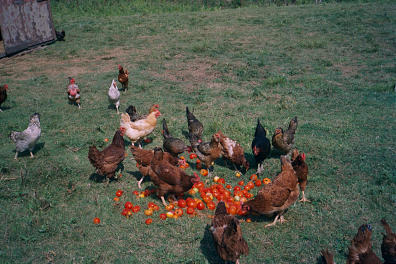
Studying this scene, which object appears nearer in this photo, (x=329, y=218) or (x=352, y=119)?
(x=329, y=218)

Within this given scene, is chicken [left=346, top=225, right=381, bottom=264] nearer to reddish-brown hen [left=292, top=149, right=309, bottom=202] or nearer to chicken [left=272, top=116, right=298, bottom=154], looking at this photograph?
reddish-brown hen [left=292, top=149, right=309, bottom=202]

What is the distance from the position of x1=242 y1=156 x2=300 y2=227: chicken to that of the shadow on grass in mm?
795

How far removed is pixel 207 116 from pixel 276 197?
15.9 feet

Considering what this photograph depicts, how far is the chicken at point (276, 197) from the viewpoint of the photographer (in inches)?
210

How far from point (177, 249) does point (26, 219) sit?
2.82 metres

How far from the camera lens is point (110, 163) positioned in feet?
21.4

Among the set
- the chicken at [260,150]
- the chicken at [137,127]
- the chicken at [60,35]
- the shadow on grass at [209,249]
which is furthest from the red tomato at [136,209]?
the chicken at [60,35]

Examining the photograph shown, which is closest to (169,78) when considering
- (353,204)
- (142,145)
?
(142,145)

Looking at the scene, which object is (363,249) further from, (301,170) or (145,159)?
(145,159)

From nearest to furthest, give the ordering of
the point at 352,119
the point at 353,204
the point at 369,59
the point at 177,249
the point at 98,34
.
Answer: the point at 177,249 → the point at 353,204 → the point at 352,119 → the point at 369,59 → the point at 98,34

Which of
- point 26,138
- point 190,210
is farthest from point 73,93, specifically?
point 190,210

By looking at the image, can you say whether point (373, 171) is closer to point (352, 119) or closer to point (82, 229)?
point (352, 119)

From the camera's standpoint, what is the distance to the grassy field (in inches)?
208

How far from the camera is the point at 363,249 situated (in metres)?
4.21
